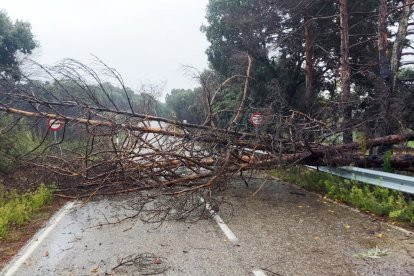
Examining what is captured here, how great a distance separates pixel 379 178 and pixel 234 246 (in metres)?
3.85

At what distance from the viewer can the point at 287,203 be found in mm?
9180

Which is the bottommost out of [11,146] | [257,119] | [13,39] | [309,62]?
[11,146]

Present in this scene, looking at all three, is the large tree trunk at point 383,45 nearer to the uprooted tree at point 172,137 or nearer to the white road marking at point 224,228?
the uprooted tree at point 172,137

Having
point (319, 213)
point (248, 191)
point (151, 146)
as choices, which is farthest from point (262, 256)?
point (248, 191)

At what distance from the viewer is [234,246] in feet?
19.5

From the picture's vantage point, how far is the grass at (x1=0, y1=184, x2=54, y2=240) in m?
8.25

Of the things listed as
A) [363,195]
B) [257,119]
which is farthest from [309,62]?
[363,195]

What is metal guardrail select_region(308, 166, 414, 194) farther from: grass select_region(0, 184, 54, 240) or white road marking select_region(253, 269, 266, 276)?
grass select_region(0, 184, 54, 240)

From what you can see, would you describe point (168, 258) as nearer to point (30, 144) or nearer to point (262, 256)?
point (262, 256)

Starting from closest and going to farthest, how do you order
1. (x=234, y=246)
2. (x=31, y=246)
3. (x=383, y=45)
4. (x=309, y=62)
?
(x=234, y=246), (x=31, y=246), (x=383, y=45), (x=309, y=62)

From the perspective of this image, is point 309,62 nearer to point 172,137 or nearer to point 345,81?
point 345,81

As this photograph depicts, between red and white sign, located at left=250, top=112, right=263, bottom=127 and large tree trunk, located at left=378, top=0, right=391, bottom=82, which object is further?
large tree trunk, located at left=378, top=0, right=391, bottom=82

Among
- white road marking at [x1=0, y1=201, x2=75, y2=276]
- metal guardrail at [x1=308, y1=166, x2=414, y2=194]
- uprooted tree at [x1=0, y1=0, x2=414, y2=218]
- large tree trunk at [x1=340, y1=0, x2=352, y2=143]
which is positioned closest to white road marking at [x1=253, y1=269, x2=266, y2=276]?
uprooted tree at [x1=0, y1=0, x2=414, y2=218]

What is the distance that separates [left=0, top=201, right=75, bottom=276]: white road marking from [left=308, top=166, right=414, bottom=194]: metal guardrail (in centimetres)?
633
